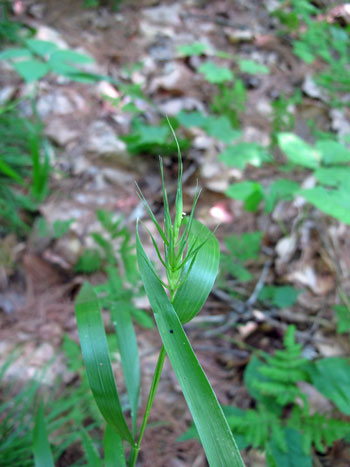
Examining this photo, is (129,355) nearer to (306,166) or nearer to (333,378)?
(333,378)

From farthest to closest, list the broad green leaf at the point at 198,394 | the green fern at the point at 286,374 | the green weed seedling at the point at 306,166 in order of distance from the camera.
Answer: the green weed seedling at the point at 306,166, the green fern at the point at 286,374, the broad green leaf at the point at 198,394

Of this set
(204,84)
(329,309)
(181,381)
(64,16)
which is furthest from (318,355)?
(64,16)

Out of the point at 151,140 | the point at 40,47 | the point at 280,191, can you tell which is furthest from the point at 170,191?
the point at 40,47

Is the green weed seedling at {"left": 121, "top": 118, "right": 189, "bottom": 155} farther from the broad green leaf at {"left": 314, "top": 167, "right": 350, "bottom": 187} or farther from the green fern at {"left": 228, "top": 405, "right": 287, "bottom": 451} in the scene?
the green fern at {"left": 228, "top": 405, "right": 287, "bottom": 451}

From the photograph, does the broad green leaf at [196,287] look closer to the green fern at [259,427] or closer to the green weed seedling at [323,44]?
the green fern at [259,427]

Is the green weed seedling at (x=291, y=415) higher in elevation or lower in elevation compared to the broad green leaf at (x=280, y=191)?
lower

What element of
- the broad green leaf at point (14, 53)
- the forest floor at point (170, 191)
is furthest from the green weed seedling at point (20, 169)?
the broad green leaf at point (14, 53)
